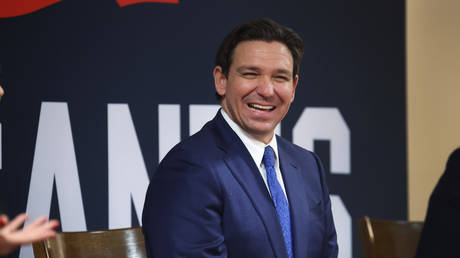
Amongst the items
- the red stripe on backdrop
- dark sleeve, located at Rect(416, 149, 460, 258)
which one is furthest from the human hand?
the red stripe on backdrop

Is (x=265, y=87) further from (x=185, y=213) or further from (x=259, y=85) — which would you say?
(x=185, y=213)

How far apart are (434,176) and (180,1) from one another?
2043 millimetres

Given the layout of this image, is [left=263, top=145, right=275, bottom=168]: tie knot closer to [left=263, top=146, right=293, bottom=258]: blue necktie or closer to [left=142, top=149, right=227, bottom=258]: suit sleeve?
[left=263, top=146, right=293, bottom=258]: blue necktie

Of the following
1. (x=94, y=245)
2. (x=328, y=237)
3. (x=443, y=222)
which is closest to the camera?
(x=443, y=222)

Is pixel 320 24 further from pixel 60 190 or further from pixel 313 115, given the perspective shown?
pixel 60 190

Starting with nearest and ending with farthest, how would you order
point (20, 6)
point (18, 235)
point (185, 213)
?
1. point (18, 235)
2. point (185, 213)
3. point (20, 6)

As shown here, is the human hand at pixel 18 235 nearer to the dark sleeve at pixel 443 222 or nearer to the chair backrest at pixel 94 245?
the dark sleeve at pixel 443 222

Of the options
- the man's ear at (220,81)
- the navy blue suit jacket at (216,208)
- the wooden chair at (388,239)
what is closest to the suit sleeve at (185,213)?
the navy blue suit jacket at (216,208)

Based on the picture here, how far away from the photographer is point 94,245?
6.95 ft

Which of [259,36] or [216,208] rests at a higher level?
[259,36]

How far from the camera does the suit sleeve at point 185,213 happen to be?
162 cm

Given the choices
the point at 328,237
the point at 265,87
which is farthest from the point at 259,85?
the point at 328,237

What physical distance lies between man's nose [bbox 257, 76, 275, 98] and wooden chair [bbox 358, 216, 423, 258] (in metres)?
0.91

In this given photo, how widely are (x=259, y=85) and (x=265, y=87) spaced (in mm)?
22
